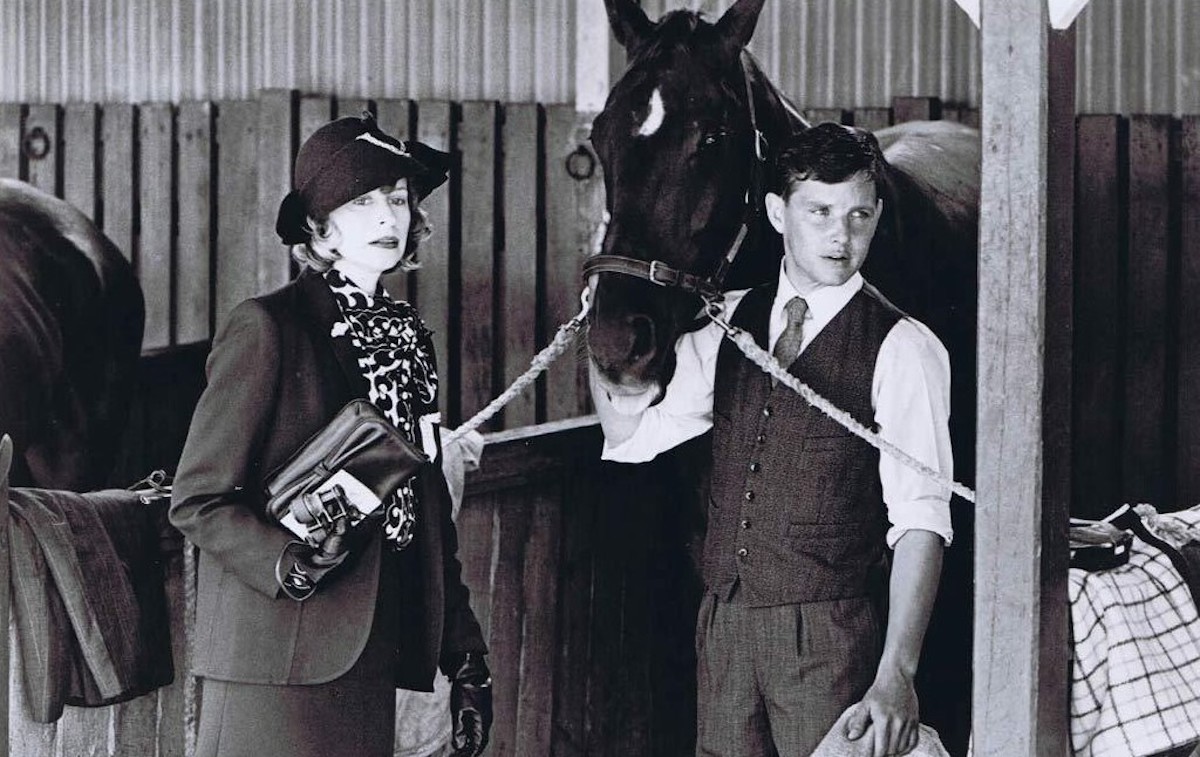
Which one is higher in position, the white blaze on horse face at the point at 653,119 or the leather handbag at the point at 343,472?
the white blaze on horse face at the point at 653,119

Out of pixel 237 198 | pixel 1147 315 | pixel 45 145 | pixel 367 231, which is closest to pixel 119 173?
pixel 45 145

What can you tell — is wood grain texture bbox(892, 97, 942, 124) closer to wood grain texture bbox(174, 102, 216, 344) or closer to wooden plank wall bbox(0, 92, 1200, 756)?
wooden plank wall bbox(0, 92, 1200, 756)

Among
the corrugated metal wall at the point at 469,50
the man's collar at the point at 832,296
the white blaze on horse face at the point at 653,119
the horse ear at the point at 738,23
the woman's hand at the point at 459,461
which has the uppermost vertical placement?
the corrugated metal wall at the point at 469,50

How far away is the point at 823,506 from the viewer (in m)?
3.26

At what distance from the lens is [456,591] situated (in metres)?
3.25

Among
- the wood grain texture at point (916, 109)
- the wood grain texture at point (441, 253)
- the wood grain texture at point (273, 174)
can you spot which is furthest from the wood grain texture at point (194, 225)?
the wood grain texture at point (916, 109)

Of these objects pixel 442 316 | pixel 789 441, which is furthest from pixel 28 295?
pixel 789 441

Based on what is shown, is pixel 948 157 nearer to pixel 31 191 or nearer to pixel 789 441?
Answer: pixel 789 441

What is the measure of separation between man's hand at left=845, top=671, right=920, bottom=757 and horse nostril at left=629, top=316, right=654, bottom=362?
0.76m

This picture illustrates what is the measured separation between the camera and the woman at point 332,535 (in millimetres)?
2896

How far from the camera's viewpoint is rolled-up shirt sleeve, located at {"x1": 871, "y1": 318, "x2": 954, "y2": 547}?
3.22 meters

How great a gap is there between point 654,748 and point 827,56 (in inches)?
133

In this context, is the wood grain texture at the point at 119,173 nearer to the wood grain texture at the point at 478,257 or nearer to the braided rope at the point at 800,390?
the wood grain texture at the point at 478,257

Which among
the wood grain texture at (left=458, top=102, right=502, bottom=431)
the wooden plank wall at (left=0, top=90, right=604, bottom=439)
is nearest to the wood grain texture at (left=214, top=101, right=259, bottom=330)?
the wooden plank wall at (left=0, top=90, right=604, bottom=439)
